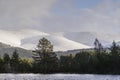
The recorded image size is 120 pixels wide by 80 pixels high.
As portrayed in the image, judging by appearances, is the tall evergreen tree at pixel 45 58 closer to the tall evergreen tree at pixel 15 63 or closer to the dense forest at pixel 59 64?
the dense forest at pixel 59 64

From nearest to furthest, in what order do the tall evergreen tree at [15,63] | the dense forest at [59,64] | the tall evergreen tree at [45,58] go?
the dense forest at [59,64], the tall evergreen tree at [45,58], the tall evergreen tree at [15,63]

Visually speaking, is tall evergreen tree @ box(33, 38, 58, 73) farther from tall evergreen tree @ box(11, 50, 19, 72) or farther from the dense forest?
tall evergreen tree @ box(11, 50, 19, 72)

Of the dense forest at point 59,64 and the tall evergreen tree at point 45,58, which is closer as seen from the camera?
the dense forest at point 59,64

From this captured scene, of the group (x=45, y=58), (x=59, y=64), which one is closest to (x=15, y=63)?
(x=45, y=58)

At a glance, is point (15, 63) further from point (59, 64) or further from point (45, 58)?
point (59, 64)

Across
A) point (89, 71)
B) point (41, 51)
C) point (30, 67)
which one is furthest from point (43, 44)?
point (89, 71)

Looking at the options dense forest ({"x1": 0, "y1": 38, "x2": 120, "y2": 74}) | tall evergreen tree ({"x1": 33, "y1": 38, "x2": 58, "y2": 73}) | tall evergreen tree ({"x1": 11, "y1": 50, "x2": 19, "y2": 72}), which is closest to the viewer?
dense forest ({"x1": 0, "y1": 38, "x2": 120, "y2": 74})

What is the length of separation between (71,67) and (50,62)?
990cm

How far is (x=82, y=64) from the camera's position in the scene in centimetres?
16838

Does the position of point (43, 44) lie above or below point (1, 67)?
above

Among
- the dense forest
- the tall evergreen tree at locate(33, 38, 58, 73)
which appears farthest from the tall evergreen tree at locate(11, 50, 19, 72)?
the tall evergreen tree at locate(33, 38, 58, 73)

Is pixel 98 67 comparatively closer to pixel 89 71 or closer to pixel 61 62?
pixel 89 71

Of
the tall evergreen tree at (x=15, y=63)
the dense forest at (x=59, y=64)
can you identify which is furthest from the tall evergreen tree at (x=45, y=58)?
the tall evergreen tree at (x=15, y=63)

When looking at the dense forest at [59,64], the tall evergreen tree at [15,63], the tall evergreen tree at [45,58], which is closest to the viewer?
the dense forest at [59,64]
